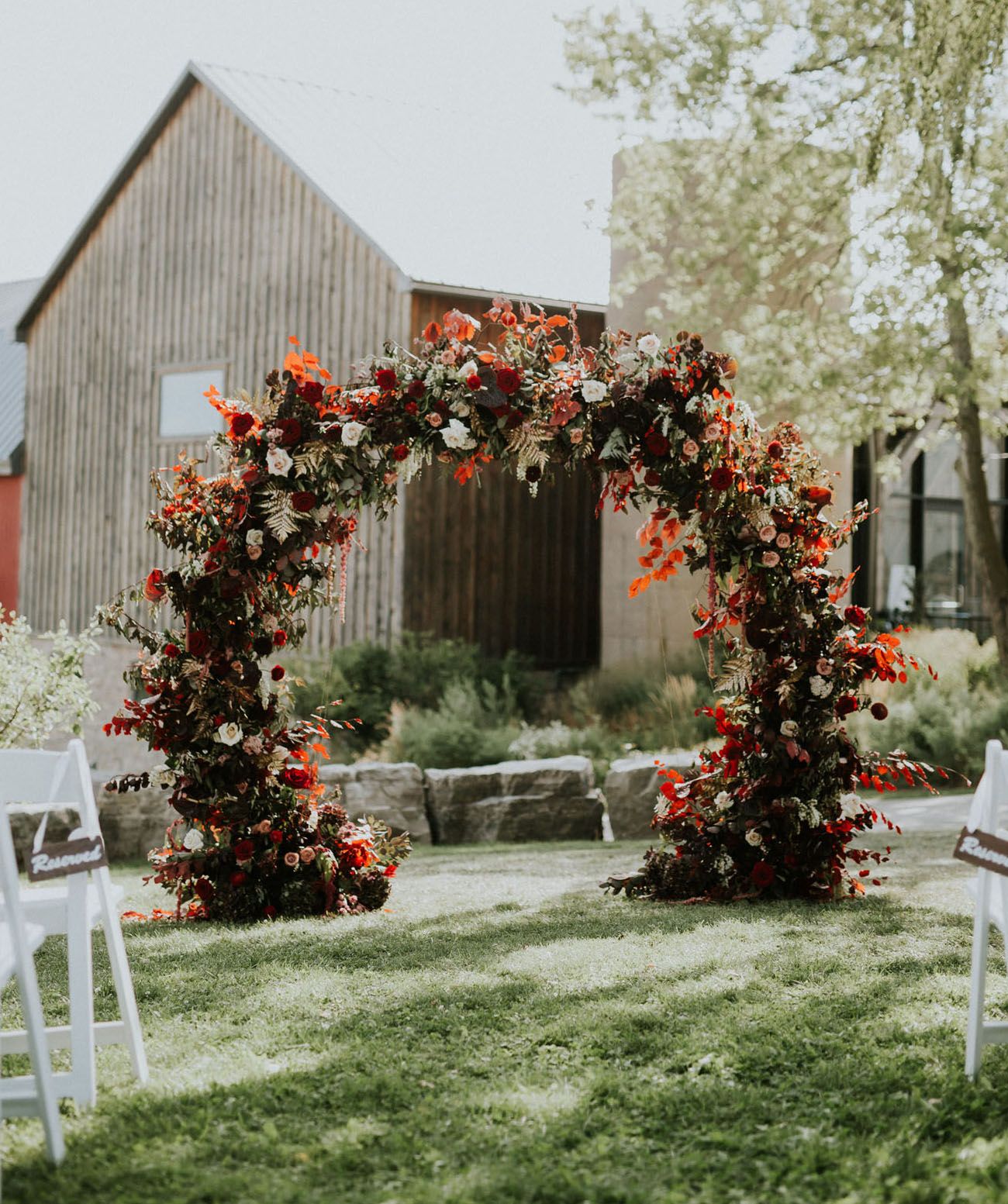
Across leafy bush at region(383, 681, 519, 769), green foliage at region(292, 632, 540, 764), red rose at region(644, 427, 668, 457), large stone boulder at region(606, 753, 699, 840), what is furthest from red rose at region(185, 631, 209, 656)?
green foliage at region(292, 632, 540, 764)

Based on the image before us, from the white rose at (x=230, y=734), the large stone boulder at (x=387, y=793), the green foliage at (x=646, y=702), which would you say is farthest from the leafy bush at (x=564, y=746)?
the white rose at (x=230, y=734)

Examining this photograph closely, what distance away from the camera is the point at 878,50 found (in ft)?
37.5

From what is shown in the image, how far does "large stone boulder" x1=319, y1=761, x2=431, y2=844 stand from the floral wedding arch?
2989 millimetres

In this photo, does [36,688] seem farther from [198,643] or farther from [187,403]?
[187,403]

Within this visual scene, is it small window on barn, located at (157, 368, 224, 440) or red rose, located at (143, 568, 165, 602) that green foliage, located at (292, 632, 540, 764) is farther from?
red rose, located at (143, 568, 165, 602)

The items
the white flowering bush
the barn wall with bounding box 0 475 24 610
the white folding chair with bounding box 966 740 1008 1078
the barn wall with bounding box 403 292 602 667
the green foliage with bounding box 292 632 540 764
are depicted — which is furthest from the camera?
the barn wall with bounding box 0 475 24 610

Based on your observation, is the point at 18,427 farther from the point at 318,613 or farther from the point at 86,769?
the point at 86,769

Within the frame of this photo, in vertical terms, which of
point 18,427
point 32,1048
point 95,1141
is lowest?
point 95,1141

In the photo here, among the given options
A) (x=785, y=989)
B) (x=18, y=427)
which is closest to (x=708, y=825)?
(x=785, y=989)

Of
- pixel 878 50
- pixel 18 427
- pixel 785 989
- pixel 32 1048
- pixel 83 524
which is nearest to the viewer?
pixel 32 1048

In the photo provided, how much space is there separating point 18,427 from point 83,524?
10.4 ft

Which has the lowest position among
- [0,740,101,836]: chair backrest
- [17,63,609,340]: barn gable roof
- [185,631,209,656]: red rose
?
[0,740,101,836]: chair backrest

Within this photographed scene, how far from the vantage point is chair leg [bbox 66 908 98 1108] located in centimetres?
331

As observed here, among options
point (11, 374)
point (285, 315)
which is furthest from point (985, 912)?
point (11, 374)
